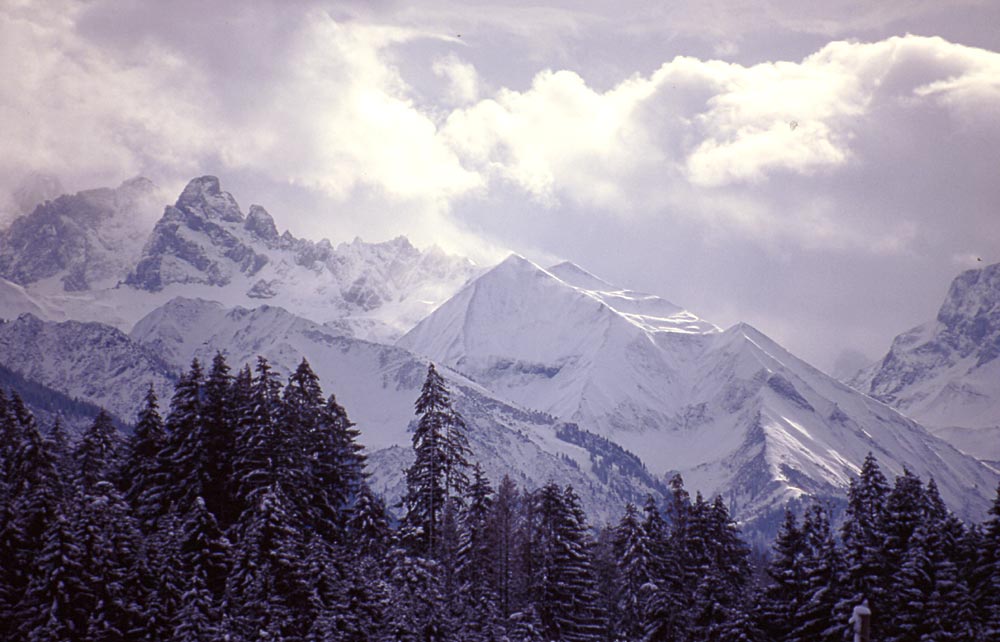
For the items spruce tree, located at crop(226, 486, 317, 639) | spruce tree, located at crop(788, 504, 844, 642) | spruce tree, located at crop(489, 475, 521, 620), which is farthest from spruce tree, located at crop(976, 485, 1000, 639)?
spruce tree, located at crop(226, 486, 317, 639)

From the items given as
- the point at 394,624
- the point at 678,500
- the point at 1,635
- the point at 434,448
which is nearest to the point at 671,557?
the point at 678,500

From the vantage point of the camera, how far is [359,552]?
3113 inches

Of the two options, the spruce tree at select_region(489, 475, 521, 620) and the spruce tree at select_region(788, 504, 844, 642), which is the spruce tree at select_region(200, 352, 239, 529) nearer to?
the spruce tree at select_region(489, 475, 521, 620)

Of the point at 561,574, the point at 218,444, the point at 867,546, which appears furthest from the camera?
the point at 218,444

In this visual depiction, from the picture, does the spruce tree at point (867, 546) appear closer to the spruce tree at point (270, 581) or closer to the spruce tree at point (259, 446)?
the spruce tree at point (270, 581)

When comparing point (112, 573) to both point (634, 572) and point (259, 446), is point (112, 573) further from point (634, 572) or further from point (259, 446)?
point (634, 572)

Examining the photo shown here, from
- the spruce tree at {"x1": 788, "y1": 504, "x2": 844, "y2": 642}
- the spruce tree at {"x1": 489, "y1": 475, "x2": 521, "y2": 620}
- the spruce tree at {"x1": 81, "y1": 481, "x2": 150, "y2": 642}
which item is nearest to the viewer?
the spruce tree at {"x1": 81, "y1": 481, "x2": 150, "y2": 642}

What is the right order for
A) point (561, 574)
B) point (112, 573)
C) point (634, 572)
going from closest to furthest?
point (112, 573)
point (561, 574)
point (634, 572)

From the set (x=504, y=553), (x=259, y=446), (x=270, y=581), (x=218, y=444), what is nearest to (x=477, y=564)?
(x=504, y=553)

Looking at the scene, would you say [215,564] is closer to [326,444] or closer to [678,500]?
[326,444]

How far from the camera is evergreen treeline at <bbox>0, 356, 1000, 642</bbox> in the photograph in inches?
2630

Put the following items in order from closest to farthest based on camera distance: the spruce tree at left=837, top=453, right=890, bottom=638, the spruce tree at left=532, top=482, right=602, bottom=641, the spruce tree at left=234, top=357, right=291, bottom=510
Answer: the spruce tree at left=837, top=453, right=890, bottom=638 < the spruce tree at left=234, top=357, right=291, bottom=510 < the spruce tree at left=532, top=482, right=602, bottom=641

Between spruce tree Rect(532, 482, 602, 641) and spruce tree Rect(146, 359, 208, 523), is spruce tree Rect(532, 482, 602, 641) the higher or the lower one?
the lower one

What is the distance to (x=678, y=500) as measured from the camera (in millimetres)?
91438
